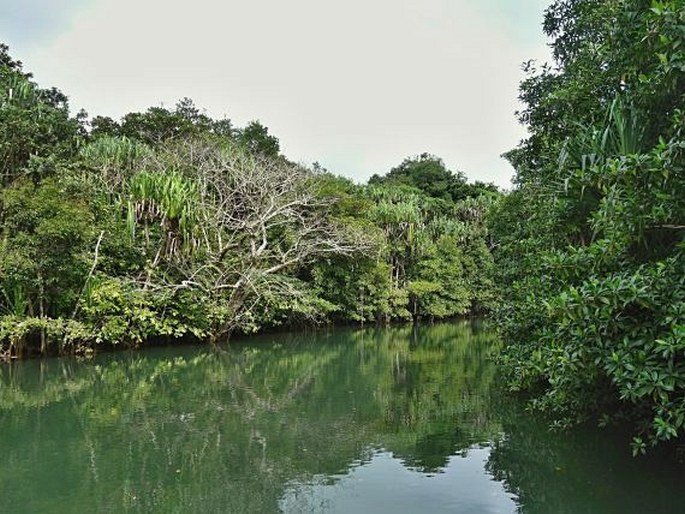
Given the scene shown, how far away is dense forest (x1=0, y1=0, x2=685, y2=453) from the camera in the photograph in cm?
364

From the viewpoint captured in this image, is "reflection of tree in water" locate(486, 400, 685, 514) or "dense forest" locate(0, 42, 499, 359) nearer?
"reflection of tree in water" locate(486, 400, 685, 514)

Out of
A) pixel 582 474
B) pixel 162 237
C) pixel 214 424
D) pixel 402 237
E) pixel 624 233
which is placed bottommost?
pixel 214 424

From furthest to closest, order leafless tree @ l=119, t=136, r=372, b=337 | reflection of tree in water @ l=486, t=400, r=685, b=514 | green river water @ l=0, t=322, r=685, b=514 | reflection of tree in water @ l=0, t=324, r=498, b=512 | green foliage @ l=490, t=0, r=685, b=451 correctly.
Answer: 1. leafless tree @ l=119, t=136, r=372, b=337
2. reflection of tree in water @ l=0, t=324, r=498, b=512
3. green river water @ l=0, t=322, r=685, b=514
4. reflection of tree in water @ l=486, t=400, r=685, b=514
5. green foliage @ l=490, t=0, r=685, b=451

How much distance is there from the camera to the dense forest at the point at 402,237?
3643mm

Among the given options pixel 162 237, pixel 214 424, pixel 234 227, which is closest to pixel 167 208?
pixel 162 237

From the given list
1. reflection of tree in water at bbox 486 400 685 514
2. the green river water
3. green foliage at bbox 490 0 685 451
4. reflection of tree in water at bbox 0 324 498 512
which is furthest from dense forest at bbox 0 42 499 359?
green foliage at bbox 490 0 685 451

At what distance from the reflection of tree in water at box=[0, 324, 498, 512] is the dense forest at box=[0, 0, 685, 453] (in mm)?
1332

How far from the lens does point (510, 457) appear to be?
20.2ft

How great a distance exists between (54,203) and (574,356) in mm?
11534

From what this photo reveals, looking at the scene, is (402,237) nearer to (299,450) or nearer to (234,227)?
(234,227)

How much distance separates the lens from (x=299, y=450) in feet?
21.0

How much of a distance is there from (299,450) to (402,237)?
68.8 ft

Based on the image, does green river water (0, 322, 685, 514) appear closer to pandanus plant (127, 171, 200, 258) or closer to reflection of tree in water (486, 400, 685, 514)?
reflection of tree in water (486, 400, 685, 514)

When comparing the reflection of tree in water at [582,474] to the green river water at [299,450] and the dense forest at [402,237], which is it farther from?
the dense forest at [402,237]
